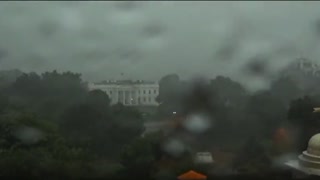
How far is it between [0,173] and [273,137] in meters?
2.43

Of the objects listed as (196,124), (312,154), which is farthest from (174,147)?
(312,154)

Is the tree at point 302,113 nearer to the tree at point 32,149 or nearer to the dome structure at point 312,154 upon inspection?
the dome structure at point 312,154

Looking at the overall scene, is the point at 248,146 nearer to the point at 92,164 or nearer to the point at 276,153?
the point at 276,153

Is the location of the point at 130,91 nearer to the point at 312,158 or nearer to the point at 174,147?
the point at 174,147

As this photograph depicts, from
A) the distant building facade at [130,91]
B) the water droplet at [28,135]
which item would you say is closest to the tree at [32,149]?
the water droplet at [28,135]

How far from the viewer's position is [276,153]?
4.59m

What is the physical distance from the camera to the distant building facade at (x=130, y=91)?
4.40 m

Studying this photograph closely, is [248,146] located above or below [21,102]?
below

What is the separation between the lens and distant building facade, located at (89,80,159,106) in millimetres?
4402

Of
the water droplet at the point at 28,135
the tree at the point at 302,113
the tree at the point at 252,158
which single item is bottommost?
the tree at the point at 252,158

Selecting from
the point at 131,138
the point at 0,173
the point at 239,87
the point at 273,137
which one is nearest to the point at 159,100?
the point at 131,138

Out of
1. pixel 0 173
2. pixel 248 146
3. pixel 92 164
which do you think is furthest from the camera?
pixel 248 146

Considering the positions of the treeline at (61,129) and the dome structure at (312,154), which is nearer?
the treeline at (61,129)

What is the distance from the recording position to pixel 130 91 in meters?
4.40
